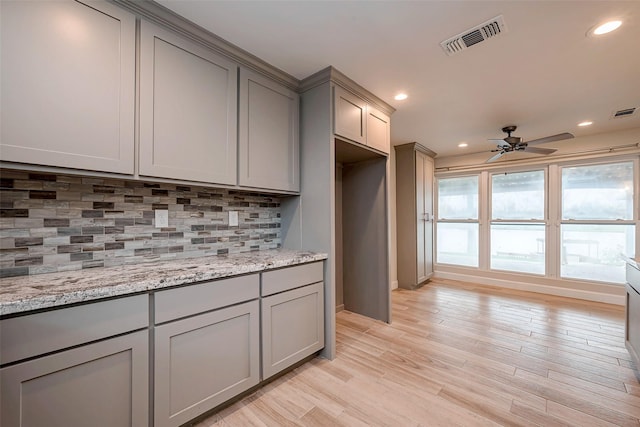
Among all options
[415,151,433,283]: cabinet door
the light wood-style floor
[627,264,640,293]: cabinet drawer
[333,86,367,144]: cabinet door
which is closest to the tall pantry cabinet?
[415,151,433,283]: cabinet door

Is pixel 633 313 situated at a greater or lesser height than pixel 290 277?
lesser

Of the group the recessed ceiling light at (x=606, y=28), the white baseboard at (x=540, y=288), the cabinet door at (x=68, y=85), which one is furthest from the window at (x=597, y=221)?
the cabinet door at (x=68, y=85)

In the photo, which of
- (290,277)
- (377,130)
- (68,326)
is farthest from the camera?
(377,130)

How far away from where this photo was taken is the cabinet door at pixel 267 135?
2.05 m

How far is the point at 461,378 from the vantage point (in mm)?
2021

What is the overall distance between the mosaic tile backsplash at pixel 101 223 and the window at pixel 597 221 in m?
4.92

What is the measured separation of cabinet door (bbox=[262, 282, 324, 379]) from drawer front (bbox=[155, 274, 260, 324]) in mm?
180

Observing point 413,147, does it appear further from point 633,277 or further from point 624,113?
point 633,277

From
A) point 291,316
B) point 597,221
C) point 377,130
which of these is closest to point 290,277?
point 291,316

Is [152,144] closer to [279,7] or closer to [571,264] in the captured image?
[279,7]

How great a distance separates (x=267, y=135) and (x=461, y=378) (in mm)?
2429

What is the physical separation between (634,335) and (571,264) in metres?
2.51

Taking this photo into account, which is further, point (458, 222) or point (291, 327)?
point (458, 222)

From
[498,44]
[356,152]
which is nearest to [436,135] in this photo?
[356,152]
